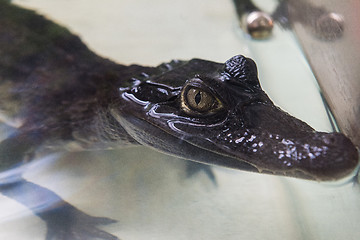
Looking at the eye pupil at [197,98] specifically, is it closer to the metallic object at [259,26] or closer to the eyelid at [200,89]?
the eyelid at [200,89]

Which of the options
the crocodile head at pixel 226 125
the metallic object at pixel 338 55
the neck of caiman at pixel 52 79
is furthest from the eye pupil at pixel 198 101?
the metallic object at pixel 338 55

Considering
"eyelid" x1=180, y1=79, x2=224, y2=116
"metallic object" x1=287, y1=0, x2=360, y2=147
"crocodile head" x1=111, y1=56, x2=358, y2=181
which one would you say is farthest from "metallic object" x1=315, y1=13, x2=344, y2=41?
"eyelid" x1=180, y1=79, x2=224, y2=116

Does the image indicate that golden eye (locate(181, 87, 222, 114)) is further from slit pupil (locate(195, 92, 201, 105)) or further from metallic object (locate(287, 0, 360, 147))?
metallic object (locate(287, 0, 360, 147))

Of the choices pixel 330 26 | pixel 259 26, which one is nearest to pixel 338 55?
pixel 330 26

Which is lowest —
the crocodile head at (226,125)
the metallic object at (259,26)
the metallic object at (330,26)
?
the crocodile head at (226,125)

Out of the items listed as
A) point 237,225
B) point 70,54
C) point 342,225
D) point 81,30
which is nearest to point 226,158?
point 237,225

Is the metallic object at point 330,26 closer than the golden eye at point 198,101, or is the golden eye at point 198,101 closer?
the golden eye at point 198,101

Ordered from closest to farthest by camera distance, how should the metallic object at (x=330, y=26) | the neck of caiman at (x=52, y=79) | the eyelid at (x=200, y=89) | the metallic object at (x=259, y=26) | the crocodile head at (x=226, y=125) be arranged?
the crocodile head at (x=226, y=125) < the eyelid at (x=200, y=89) < the neck of caiman at (x=52, y=79) < the metallic object at (x=330, y=26) < the metallic object at (x=259, y=26)

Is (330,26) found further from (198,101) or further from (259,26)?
(198,101)
